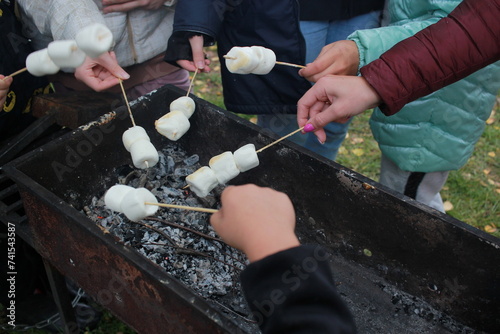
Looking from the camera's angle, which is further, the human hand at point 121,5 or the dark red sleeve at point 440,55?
the human hand at point 121,5

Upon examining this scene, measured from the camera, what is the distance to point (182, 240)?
2.50 metres

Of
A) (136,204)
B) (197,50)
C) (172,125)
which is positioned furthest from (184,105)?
(136,204)

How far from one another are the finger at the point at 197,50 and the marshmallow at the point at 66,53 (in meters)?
0.80

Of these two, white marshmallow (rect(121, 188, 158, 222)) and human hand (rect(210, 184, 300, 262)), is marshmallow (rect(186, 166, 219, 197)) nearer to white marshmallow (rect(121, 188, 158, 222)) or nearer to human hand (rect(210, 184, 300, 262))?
white marshmallow (rect(121, 188, 158, 222))

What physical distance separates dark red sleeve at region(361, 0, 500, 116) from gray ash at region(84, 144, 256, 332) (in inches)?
47.6

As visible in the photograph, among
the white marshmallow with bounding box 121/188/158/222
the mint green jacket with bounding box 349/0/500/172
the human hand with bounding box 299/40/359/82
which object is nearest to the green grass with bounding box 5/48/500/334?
the mint green jacket with bounding box 349/0/500/172

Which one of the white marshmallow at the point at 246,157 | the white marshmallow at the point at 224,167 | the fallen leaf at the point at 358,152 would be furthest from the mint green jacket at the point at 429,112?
the fallen leaf at the point at 358,152

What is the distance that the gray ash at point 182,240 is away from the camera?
7.63ft

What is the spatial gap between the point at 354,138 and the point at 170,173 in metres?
2.71

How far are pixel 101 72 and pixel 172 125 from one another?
631 mm

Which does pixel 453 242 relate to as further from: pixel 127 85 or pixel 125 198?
pixel 127 85

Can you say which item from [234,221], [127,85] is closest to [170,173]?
[127,85]

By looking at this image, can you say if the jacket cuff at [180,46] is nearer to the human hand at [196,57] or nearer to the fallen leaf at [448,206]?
the human hand at [196,57]

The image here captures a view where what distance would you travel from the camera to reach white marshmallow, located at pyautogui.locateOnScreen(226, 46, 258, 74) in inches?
88.4
